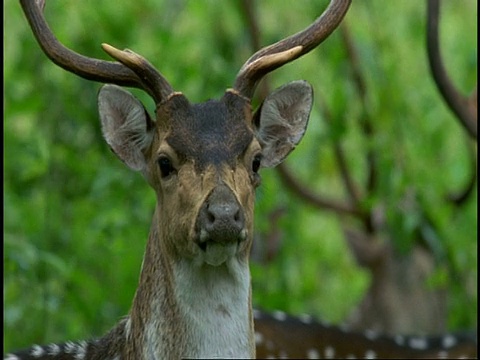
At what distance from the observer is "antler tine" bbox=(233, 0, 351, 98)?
17.5 feet

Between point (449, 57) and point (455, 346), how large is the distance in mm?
3920

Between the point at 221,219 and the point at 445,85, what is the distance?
12.1ft

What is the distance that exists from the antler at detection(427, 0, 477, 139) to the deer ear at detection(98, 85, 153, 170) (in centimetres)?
297

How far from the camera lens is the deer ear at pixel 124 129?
5402 millimetres

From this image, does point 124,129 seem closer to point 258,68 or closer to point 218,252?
point 258,68

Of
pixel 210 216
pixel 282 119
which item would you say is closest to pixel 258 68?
pixel 282 119

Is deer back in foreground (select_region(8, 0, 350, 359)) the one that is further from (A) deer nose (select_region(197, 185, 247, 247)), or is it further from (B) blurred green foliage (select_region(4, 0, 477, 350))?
(B) blurred green foliage (select_region(4, 0, 477, 350))

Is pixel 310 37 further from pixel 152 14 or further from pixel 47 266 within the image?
pixel 152 14

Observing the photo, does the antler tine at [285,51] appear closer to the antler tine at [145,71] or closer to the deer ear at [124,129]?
the antler tine at [145,71]

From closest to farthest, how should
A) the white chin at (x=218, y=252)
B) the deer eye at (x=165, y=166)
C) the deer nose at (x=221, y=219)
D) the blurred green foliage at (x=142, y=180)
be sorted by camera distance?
the deer nose at (x=221, y=219) → the white chin at (x=218, y=252) → the deer eye at (x=165, y=166) → the blurred green foliage at (x=142, y=180)

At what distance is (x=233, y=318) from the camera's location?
16.6 feet

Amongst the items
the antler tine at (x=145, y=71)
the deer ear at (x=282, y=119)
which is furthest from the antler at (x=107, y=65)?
the deer ear at (x=282, y=119)

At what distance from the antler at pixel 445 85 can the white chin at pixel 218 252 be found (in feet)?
11.0

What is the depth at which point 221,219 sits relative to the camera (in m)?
4.80
